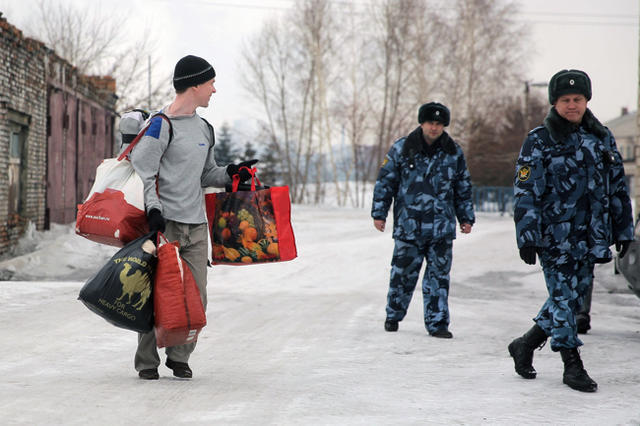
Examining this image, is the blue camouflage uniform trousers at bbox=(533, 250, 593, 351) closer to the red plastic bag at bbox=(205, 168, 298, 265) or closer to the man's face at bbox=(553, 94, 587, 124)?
the man's face at bbox=(553, 94, 587, 124)

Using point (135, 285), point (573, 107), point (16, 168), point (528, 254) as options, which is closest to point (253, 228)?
point (135, 285)

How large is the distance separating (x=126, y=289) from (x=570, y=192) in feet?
8.72

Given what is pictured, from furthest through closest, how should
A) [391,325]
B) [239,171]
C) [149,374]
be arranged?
[391,325]
[239,171]
[149,374]

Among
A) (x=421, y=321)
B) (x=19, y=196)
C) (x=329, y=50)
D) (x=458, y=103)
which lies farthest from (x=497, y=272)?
(x=329, y=50)

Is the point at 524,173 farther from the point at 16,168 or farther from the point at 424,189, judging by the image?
the point at 16,168

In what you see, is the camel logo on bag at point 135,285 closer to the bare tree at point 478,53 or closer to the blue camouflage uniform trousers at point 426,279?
the blue camouflage uniform trousers at point 426,279

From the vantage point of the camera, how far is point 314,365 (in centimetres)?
536

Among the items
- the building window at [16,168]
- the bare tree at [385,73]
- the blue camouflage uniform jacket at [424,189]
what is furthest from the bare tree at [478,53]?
the blue camouflage uniform jacket at [424,189]

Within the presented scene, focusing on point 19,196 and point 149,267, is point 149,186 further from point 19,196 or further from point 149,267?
point 19,196

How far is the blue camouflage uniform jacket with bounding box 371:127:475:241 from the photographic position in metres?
6.68

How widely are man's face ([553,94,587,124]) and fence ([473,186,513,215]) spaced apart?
30007 millimetres

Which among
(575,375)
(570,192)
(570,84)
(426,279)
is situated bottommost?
(575,375)

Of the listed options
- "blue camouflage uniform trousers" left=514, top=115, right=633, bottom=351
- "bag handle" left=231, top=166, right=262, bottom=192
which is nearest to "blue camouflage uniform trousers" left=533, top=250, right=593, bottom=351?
"blue camouflage uniform trousers" left=514, top=115, right=633, bottom=351

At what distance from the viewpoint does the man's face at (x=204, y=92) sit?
15.5 feet
